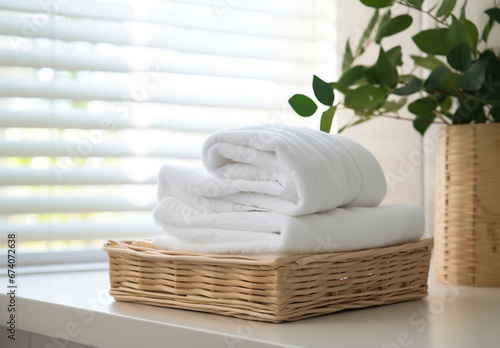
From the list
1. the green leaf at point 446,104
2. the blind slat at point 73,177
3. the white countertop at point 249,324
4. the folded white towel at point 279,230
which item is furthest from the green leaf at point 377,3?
the blind slat at point 73,177

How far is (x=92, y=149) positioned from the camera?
129 centimetres

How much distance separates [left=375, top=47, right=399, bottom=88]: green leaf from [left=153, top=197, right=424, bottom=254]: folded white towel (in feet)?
0.85

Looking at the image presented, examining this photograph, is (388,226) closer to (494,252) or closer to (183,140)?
(494,252)

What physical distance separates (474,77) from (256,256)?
0.48m

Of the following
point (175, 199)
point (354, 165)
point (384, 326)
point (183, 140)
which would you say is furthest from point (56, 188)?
point (384, 326)

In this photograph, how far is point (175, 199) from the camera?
85 cm

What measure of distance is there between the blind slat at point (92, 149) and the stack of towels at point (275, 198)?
47 centimetres

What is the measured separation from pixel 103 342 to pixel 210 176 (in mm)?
247

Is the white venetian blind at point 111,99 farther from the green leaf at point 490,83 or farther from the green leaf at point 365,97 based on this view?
the green leaf at point 490,83

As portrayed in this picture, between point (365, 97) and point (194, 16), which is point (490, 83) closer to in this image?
point (365, 97)

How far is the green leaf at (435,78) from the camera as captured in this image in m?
1.01

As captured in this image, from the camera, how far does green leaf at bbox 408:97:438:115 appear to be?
1116 millimetres

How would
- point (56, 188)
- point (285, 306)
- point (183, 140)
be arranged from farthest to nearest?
point (183, 140) < point (56, 188) < point (285, 306)

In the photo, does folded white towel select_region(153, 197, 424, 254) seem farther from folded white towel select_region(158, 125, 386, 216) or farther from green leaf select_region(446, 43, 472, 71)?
green leaf select_region(446, 43, 472, 71)
